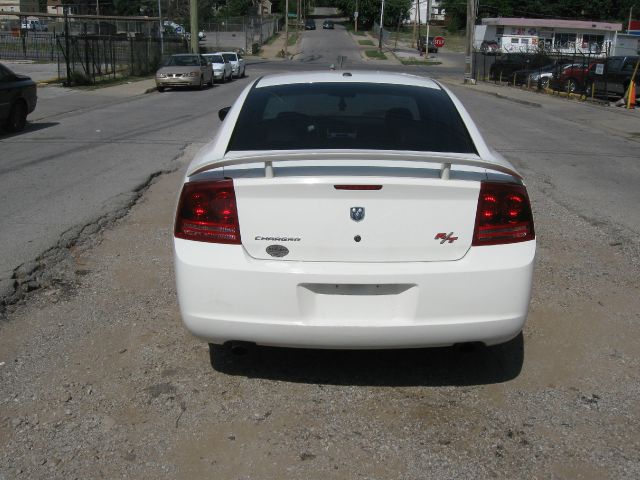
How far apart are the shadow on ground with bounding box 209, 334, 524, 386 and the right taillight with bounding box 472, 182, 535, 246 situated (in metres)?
0.67

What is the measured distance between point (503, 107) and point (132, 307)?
21819 millimetres

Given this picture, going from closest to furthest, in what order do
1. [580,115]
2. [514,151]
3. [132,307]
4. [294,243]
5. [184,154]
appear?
[294,243] < [132,307] < [184,154] < [514,151] < [580,115]

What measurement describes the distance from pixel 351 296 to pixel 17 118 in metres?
13.5

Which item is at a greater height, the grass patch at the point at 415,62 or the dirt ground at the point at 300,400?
the dirt ground at the point at 300,400

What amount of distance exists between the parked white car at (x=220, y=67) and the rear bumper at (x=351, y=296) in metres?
31.7

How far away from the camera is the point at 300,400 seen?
13.2 ft

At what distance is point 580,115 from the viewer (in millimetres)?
22922

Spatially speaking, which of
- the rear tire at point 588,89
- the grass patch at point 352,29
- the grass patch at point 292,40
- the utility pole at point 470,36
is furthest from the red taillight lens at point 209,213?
the grass patch at point 352,29

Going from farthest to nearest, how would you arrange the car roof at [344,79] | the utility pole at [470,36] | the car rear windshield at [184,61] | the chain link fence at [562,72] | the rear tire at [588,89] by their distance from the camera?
1. the utility pole at [470,36]
2. the car rear windshield at [184,61]
3. the rear tire at [588,89]
4. the chain link fence at [562,72]
5. the car roof at [344,79]

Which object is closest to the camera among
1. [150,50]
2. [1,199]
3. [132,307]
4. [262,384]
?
[262,384]

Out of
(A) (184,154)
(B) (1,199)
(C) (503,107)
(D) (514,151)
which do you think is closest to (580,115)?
(C) (503,107)

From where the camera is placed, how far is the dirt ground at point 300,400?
3400 millimetres

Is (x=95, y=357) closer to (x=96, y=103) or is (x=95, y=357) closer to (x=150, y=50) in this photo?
(x=96, y=103)

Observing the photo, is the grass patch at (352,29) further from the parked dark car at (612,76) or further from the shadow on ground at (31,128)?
the shadow on ground at (31,128)
